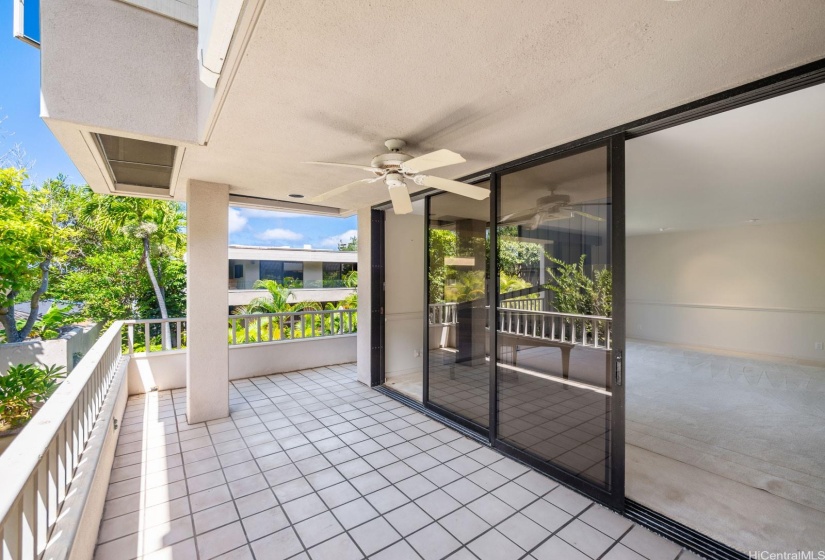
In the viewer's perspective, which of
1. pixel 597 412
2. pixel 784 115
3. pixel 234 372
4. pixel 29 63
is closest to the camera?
pixel 784 115

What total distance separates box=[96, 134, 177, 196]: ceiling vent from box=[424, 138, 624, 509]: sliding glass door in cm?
265

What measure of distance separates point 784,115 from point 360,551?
3.64 meters

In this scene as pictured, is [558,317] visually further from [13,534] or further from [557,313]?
[13,534]

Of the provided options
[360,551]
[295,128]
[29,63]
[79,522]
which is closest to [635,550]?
[360,551]

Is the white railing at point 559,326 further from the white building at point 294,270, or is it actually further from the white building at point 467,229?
the white building at point 294,270

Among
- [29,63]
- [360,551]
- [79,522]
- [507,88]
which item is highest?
[29,63]

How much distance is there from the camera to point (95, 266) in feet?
33.1

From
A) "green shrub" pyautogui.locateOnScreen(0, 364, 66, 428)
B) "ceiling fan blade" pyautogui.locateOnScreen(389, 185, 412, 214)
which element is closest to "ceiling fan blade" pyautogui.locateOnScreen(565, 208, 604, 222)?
"ceiling fan blade" pyautogui.locateOnScreen(389, 185, 412, 214)

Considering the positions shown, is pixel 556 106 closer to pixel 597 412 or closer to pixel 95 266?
pixel 597 412

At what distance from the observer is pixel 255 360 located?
5.08 meters

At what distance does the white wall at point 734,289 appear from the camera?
6035 mm

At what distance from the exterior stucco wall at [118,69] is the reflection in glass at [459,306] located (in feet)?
7.74

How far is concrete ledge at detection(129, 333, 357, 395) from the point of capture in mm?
4379

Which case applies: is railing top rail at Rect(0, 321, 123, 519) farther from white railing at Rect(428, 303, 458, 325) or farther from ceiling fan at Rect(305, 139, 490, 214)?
white railing at Rect(428, 303, 458, 325)
